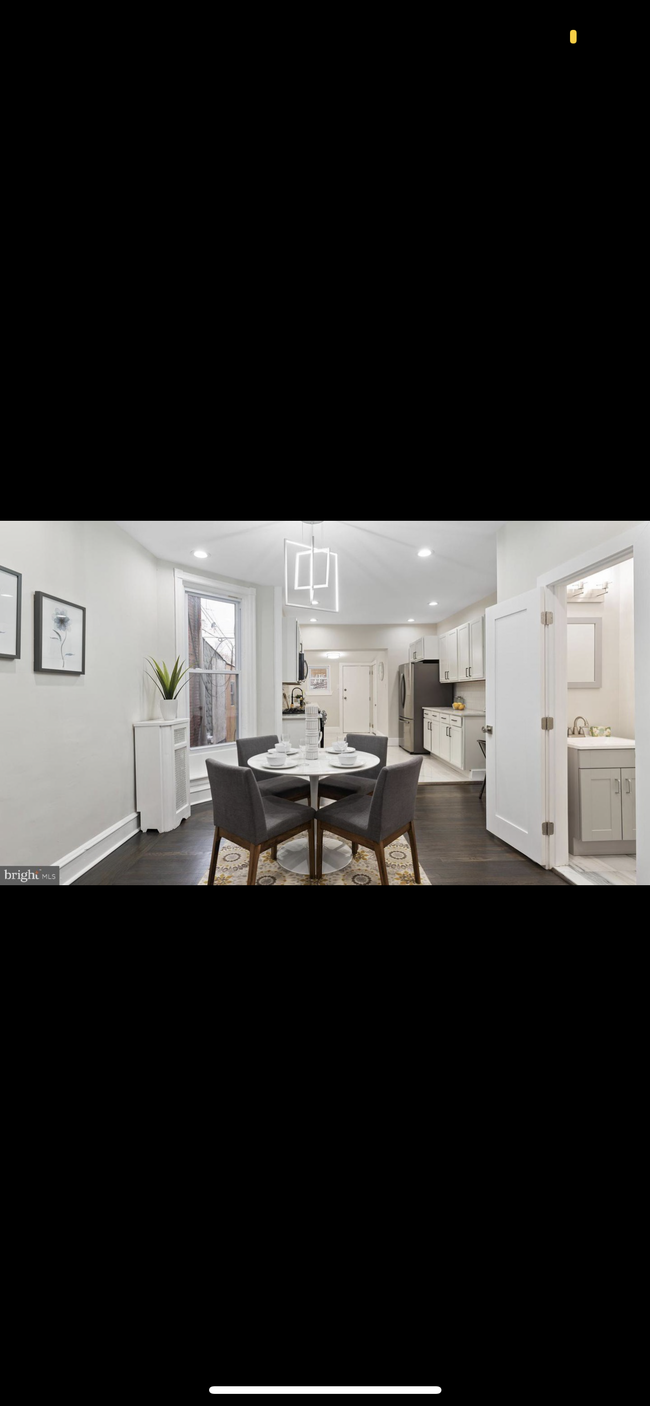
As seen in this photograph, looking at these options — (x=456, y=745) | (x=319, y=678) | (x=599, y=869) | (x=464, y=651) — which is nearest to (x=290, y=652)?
(x=464, y=651)

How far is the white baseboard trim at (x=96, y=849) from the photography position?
2.40 m

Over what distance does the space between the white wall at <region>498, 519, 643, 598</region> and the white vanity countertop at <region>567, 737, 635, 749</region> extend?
0.99 meters

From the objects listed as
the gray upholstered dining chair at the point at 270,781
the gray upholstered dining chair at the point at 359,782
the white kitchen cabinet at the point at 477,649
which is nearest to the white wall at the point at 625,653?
the gray upholstered dining chair at the point at 359,782

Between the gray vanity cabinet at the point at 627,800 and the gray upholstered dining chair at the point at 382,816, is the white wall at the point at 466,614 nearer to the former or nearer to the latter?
the gray vanity cabinet at the point at 627,800

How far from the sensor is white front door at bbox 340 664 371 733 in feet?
26.1

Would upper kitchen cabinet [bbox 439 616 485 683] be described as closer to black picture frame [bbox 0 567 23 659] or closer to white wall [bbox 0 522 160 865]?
white wall [bbox 0 522 160 865]

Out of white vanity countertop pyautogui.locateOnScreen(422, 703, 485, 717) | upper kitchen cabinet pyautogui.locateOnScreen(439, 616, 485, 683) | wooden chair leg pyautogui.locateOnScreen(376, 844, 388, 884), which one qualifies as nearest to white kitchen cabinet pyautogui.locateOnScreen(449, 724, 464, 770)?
white vanity countertop pyautogui.locateOnScreen(422, 703, 485, 717)

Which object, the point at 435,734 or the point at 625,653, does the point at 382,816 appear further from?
the point at 435,734

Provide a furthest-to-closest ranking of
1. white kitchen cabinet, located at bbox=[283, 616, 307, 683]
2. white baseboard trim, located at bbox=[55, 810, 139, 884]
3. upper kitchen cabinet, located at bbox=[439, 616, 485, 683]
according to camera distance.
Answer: upper kitchen cabinet, located at bbox=[439, 616, 485, 683] < white kitchen cabinet, located at bbox=[283, 616, 307, 683] < white baseboard trim, located at bbox=[55, 810, 139, 884]
